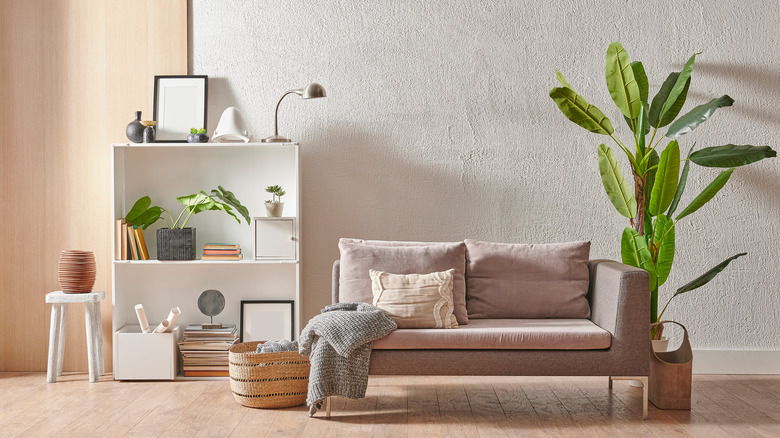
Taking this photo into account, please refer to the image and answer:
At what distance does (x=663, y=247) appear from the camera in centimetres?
388

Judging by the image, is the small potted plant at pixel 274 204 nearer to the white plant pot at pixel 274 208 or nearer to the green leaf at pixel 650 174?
the white plant pot at pixel 274 208

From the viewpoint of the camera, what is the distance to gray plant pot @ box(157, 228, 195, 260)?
4148 millimetres

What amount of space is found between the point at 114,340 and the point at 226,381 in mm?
668

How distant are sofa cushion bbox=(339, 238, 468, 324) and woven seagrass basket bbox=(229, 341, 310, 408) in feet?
1.52

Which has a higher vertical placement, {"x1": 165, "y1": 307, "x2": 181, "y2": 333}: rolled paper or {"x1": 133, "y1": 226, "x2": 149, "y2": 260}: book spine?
{"x1": 133, "y1": 226, "x2": 149, "y2": 260}: book spine

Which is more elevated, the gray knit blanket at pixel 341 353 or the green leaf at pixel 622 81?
the green leaf at pixel 622 81

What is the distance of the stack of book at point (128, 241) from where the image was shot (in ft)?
13.7

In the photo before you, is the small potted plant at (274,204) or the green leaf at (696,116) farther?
the small potted plant at (274,204)

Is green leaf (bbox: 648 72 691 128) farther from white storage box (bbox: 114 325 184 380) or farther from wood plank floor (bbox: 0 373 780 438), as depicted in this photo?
white storage box (bbox: 114 325 184 380)

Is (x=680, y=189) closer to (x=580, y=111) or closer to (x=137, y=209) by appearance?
(x=580, y=111)

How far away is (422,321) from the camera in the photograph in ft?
11.6

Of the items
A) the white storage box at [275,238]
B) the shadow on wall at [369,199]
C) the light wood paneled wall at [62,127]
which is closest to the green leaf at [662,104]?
the shadow on wall at [369,199]

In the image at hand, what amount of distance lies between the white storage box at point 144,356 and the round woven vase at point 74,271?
369 mm

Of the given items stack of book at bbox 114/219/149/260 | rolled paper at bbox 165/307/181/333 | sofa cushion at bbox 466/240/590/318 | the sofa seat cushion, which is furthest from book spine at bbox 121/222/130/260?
sofa cushion at bbox 466/240/590/318
